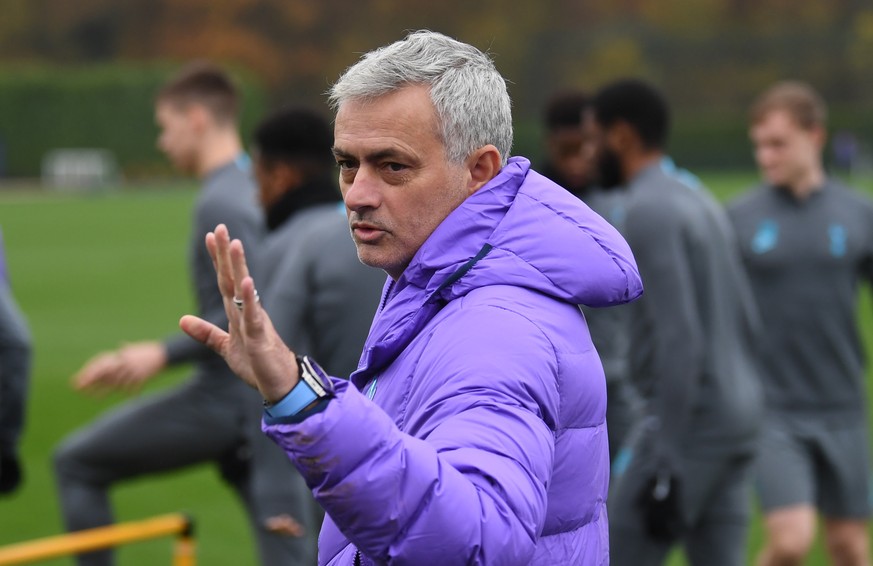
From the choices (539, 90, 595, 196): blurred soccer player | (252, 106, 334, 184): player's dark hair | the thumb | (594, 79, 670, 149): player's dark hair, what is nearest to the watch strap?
the thumb

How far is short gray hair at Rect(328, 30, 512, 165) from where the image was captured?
2543 mm

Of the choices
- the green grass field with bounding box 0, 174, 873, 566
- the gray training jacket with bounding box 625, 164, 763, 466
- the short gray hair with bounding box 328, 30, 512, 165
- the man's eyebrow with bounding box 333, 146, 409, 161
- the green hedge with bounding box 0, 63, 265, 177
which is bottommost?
the green hedge with bounding box 0, 63, 265, 177

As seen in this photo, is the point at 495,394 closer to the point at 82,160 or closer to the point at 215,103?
the point at 215,103

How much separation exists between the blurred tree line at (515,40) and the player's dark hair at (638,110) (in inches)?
2290

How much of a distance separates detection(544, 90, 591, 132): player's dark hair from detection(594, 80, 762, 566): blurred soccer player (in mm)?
2225

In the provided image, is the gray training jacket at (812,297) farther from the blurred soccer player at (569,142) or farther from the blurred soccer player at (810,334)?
the blurred soccer player at (569,142)

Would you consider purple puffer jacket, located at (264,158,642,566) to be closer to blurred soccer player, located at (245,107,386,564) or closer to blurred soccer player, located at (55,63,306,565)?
blurred soccer player, located at (245,107,386,564)

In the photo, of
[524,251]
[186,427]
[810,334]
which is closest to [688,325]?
[810,334]

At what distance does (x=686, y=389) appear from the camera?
517 cm

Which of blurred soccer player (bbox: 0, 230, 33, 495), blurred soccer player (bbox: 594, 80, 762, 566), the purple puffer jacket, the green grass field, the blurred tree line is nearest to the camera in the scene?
the purple puffer jacket

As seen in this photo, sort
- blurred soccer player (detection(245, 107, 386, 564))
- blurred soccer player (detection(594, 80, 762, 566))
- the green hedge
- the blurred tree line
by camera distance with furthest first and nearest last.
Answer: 1. the blurred tree line
2. the green hedge
3. blurred soccer player (detection(245, 107, 386, 564))
4. blurred soccer player (detection(594, 80, 762, 566))

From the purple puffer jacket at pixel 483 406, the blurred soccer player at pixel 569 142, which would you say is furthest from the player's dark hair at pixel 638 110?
the purple puffer jacket at pixel 483 406

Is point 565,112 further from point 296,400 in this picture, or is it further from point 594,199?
point 296,400

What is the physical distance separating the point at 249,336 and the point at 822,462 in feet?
16.1
